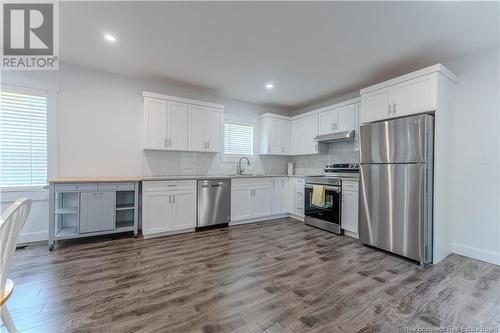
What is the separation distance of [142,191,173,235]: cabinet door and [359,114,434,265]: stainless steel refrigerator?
296cm

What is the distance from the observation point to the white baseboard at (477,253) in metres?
2.66

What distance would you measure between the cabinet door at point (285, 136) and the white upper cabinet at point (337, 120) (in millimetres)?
909

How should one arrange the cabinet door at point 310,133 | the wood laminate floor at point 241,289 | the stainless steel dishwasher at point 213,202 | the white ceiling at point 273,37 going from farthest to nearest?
the cabinet door at point 310,133, the stainless steel dishwasher at point 213,202, the white ceiling at point 273,37, the wood laminate floor at point 241,289

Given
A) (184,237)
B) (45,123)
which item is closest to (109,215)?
(184,237)

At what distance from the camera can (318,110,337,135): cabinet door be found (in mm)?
4309

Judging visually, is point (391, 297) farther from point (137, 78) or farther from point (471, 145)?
point (137, 78)

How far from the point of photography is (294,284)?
2.15 m

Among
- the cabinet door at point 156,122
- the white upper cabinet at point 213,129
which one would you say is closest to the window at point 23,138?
the cabinet door at point 156,122

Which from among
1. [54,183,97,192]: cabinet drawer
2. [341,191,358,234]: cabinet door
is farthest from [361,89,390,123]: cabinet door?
[54,183,97,192]: cabinet drawer

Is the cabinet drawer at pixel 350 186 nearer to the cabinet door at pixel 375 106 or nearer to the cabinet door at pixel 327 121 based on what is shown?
the cabinet door at pixel 375 106

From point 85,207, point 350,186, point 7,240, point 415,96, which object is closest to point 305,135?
point 350,186

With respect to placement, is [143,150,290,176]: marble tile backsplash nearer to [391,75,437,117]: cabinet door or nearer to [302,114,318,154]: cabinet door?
[302,114,318,154]: cabinet door

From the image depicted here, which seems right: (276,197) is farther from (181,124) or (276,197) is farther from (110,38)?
(110,38)

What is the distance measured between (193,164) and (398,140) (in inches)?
135
